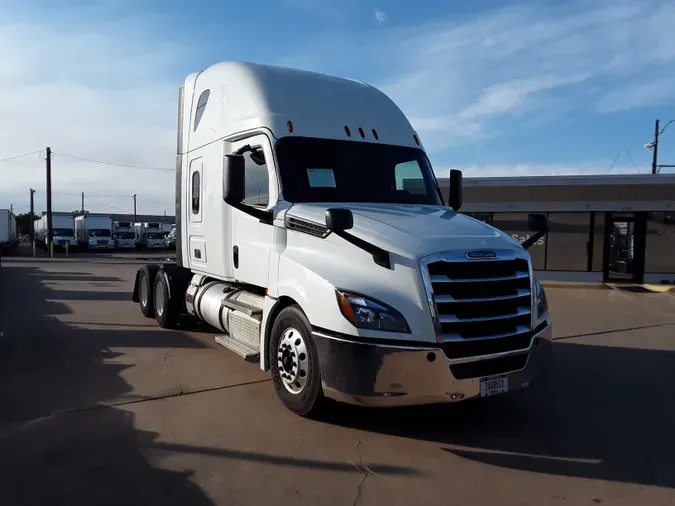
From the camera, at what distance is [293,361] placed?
532cm

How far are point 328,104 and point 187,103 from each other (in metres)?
3.06

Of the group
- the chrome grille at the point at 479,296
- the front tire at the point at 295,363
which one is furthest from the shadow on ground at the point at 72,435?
the chrome grille at the point at 479,296

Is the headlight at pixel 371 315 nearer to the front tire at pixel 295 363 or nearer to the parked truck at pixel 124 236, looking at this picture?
the front tire at pixel 295 363

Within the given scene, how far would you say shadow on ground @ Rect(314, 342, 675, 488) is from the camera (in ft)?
14.8

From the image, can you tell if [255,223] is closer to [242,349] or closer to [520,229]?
[242,349]

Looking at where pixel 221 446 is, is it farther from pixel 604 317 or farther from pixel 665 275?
pixel 665 275

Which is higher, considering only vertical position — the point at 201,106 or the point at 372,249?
the point at 201,106

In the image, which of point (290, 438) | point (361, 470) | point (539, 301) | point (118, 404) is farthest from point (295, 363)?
point (539, 301)

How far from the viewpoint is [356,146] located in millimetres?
6461

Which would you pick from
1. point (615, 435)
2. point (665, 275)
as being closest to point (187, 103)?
point (615, 435)

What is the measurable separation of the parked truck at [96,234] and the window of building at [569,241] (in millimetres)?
37051

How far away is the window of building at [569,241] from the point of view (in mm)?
19594

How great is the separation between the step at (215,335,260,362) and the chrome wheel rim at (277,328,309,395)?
2.18 ft

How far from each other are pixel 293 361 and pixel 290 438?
0.70m
